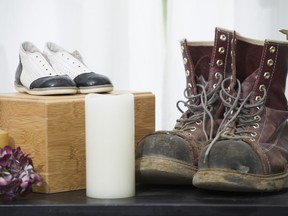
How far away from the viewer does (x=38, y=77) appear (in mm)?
911

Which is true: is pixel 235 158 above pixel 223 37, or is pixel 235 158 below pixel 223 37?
below

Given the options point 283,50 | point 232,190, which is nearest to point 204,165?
point 232,190

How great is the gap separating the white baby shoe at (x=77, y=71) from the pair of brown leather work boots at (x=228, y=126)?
4.3 inches

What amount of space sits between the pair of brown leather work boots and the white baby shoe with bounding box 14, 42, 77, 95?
0.13m

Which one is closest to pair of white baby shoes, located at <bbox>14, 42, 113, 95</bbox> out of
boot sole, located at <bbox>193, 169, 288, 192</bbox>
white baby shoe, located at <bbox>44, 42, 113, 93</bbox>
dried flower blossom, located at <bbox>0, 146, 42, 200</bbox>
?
white baby shoe, located at <bbox>44, 42, 113, 93</bbox>

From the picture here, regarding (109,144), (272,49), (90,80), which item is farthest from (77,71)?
(272,49)

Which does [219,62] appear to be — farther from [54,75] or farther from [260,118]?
[54,75]

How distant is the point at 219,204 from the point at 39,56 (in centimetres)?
36

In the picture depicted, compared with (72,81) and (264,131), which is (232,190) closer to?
(264,131)

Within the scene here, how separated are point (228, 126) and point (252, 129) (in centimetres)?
3

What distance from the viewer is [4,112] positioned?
0.92 m

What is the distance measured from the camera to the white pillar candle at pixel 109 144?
2.65ft

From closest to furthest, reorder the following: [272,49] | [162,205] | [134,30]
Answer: [162,205] → [272,49] → [134,30]

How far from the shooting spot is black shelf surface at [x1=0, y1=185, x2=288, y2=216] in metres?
0.74
